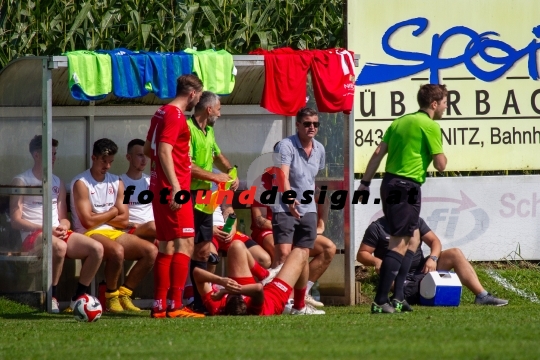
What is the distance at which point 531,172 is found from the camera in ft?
48.9

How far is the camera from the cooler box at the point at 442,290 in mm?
11539

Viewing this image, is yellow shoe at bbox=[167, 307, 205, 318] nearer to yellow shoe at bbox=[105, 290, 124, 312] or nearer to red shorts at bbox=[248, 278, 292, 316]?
red shorts at bbox=[248, 278, 292, 316]

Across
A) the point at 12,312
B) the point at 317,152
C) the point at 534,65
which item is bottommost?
the point at 12,312

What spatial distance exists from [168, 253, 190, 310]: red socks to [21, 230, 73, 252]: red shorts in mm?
1872

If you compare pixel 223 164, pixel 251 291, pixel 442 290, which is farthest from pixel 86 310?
pixel 442 290

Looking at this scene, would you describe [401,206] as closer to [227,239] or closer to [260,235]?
[227,239]

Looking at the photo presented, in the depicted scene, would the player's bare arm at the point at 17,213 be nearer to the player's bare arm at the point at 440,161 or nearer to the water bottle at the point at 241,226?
the water bottle at the point at 241,226

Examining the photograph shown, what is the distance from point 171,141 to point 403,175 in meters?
2.16

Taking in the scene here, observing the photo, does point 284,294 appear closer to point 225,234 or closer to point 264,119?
point 225,234

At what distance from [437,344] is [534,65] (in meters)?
7.52

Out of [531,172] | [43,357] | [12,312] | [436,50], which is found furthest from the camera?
[531,172]

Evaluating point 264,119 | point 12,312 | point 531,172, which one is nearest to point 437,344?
point 12,312

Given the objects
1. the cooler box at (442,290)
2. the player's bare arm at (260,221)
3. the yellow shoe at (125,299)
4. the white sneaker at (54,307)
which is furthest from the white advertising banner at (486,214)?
the white sneaker at (54,307)

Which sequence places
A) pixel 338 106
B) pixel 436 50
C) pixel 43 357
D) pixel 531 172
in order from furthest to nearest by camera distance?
pixel 531 172
pixel 436 50
pixel 338 106
pixel 43 357
